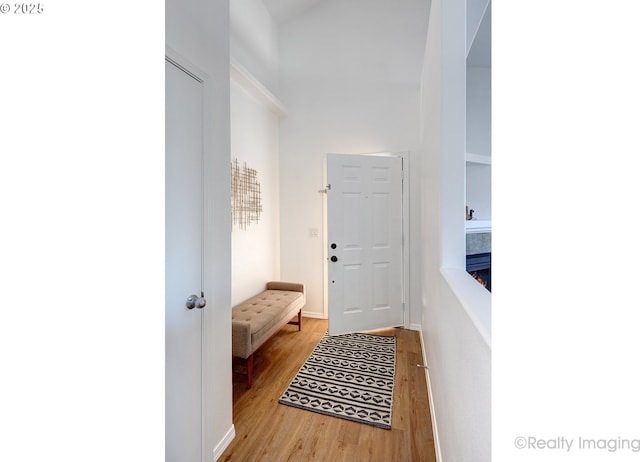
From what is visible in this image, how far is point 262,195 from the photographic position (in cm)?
359

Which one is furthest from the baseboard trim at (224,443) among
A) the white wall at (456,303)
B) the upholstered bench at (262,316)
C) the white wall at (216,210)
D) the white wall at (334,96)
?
the white wall at (334,96)

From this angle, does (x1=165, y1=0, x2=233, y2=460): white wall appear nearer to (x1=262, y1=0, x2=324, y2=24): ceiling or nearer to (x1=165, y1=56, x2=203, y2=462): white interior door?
(x1=165, y1=56, x2=203, y2=462): white interior door

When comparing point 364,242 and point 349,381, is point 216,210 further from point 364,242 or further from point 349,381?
point 364,242

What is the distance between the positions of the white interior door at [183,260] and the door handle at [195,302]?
17mm

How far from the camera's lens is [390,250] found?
11.2ft

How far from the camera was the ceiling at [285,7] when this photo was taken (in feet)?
11.7

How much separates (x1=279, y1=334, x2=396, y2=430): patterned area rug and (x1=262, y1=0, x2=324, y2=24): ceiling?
4200 mm

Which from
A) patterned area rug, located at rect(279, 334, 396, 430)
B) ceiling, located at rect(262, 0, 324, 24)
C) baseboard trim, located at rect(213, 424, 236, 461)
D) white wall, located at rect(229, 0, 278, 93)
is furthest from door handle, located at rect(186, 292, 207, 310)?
ceiling, located at rect(262, 0, 324, 24)

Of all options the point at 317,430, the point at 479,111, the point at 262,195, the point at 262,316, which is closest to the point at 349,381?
the point at 317,430

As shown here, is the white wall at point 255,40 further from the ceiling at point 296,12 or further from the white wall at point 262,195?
the white wall at point 262,195

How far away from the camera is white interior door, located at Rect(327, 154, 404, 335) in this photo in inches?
126
